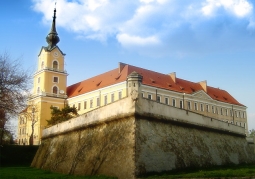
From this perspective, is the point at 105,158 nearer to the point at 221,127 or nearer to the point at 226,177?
the point at 226,177

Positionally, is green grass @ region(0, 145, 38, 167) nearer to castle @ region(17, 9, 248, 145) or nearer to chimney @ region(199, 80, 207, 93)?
castle @ region(17, 9, 248, 145)

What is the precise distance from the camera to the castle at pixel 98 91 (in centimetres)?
5530

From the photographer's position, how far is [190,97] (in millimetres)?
60469

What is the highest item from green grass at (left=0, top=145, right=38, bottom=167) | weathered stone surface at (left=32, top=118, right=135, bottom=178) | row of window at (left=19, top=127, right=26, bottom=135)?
row of window at (left=19, top=127, right=26, bottom=135)

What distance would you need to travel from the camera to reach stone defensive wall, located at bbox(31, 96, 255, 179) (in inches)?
644

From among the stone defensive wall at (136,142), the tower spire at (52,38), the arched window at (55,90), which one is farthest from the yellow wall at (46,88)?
the stone defensive wall at (136,142)

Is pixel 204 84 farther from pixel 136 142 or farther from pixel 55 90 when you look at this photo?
pixel 136 142

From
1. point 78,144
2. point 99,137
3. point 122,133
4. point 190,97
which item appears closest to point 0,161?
point 78,144

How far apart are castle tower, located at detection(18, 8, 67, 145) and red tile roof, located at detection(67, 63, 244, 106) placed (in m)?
3.25

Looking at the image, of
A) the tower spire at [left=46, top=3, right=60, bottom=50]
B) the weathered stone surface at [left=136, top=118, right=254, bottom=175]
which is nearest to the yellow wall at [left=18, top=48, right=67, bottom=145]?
the tower spire at [left=46, top=3, right=60, bottom=50]

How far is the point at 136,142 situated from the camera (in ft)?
52.9

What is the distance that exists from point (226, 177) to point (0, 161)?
90.1 ft

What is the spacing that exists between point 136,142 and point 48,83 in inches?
1918

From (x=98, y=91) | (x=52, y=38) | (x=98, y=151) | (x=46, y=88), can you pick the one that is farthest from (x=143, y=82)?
(x=98, y=151)
